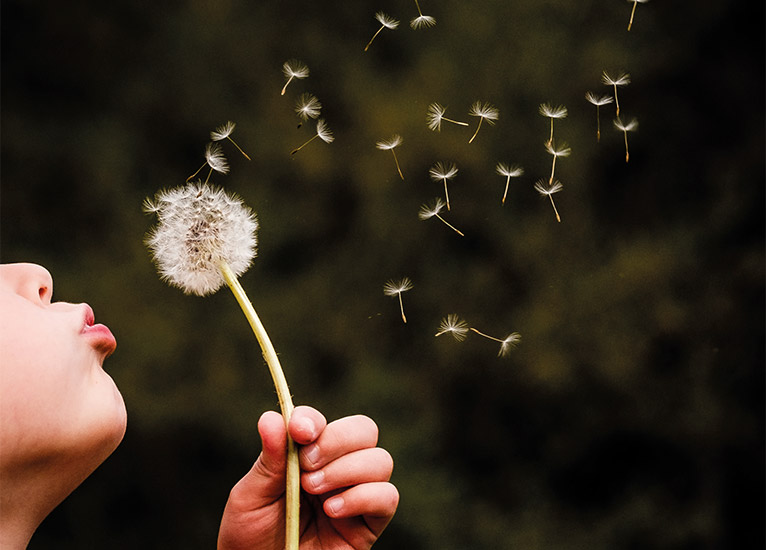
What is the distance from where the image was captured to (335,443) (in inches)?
19.1

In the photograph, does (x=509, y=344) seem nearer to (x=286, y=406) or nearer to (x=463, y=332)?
(x=463, y=332)

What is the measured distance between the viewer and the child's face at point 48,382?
15.9 inches

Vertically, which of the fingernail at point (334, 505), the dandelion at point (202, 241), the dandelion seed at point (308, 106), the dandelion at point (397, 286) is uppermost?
the dandelion seed at point (308, 106)

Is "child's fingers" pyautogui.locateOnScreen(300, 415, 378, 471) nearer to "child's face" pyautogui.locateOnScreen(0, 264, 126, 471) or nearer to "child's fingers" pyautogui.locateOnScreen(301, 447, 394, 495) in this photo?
"child's fingers" pyautogui.locateOnScreen(301, 447, 394, 495)

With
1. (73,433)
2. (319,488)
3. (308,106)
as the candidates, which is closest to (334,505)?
(319,488)

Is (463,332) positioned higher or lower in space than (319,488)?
higher

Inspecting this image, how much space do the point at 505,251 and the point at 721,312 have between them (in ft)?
0.87

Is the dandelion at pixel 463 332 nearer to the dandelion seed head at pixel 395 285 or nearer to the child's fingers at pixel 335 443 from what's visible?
the dandelion seed head at pixel 395 285

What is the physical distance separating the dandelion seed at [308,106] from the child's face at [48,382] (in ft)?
0.84

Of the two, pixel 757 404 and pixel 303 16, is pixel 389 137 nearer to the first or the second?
pixel 303 16

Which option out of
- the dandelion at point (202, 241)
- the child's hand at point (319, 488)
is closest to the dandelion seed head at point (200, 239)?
the dandelion at point (202, 241)

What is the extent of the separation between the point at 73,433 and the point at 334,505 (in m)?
0.17

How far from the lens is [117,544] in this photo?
821 millimetres

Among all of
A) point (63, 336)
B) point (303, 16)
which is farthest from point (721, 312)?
point (63, 336)
